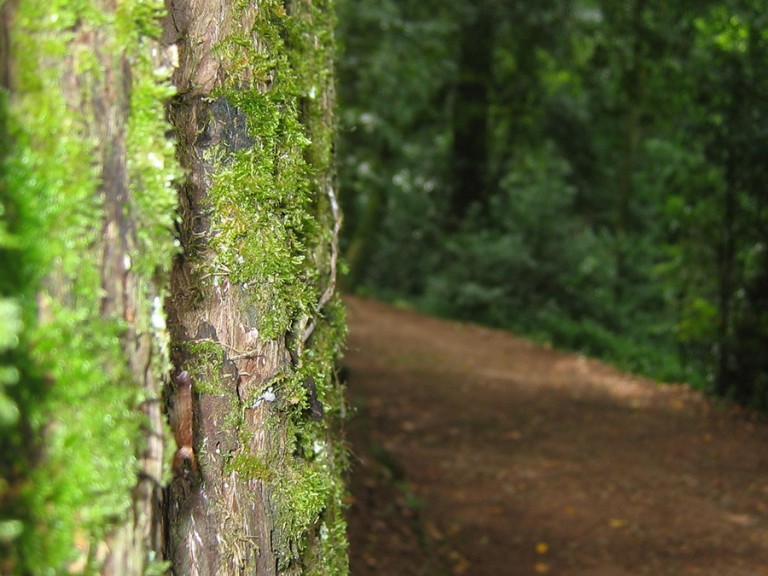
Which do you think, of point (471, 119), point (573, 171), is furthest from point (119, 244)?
point (573, 171)

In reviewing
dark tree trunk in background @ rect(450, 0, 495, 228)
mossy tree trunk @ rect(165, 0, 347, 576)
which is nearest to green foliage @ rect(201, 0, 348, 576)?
mossy tree trunk @ rect(165, 0, 347, 576)

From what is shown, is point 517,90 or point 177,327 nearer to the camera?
point 177,327

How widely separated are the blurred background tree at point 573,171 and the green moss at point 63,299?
22.2 ft

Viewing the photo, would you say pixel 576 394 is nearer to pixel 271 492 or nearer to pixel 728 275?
pixel 728 275

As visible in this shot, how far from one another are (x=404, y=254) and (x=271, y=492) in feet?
53.0

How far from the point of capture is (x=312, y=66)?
1868 millimetres

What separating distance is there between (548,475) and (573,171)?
12455mm

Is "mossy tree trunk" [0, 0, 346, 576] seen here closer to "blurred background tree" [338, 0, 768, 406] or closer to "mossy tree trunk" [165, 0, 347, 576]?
"mossy tree trunk" [165, 0, 347, 576]

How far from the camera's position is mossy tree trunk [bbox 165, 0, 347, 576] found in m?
1.50

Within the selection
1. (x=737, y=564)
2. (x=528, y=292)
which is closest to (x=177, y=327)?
(x=737, y=564)

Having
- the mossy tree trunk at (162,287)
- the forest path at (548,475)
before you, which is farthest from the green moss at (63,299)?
the forest path at (548,475)

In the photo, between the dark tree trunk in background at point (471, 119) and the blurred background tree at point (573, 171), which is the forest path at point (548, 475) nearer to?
the blurred background tree at point (573, 171)

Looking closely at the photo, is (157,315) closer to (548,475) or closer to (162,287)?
(162,287)

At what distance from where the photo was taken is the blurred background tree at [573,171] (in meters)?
8.47
